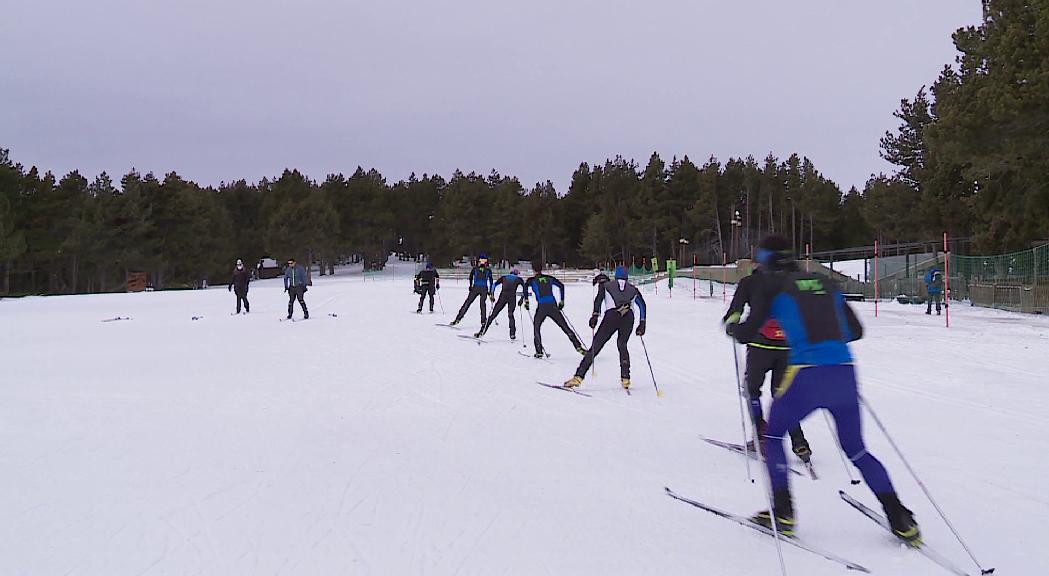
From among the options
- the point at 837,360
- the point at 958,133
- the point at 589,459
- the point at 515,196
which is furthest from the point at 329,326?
the point at 515,196

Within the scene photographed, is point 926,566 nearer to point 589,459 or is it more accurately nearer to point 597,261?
point 589,459

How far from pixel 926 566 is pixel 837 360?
1184 millimetres

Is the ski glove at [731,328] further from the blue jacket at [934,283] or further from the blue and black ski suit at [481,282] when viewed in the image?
the blue jacket at [934,283]

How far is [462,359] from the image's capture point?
41.1ft

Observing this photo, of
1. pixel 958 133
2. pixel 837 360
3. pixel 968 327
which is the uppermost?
pixel 958 133

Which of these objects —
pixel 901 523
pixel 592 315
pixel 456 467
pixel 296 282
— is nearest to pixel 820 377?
pixel 901 523

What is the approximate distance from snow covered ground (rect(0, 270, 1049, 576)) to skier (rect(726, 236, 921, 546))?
1.14ft

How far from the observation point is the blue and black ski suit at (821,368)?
12.9 feet

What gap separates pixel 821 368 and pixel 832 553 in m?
1.07

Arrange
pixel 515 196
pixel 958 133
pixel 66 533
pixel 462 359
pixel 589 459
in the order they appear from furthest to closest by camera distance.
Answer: pixel 515 196, pixel 958 133, pixel 462 359, pixel 589 459, pixel 66 533

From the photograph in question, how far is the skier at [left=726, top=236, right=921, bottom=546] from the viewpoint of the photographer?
395 cm

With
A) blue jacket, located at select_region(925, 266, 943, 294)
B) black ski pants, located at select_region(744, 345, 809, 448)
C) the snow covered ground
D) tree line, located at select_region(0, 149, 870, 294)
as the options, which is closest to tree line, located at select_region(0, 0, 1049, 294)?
tree line, located at select_region(0, 149, 870, 294)

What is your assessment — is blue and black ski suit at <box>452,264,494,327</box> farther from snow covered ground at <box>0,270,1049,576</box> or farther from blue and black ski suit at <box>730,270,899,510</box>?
blue and black ski suit at <box>730,270,899,510</box>

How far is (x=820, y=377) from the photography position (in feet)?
12.9
